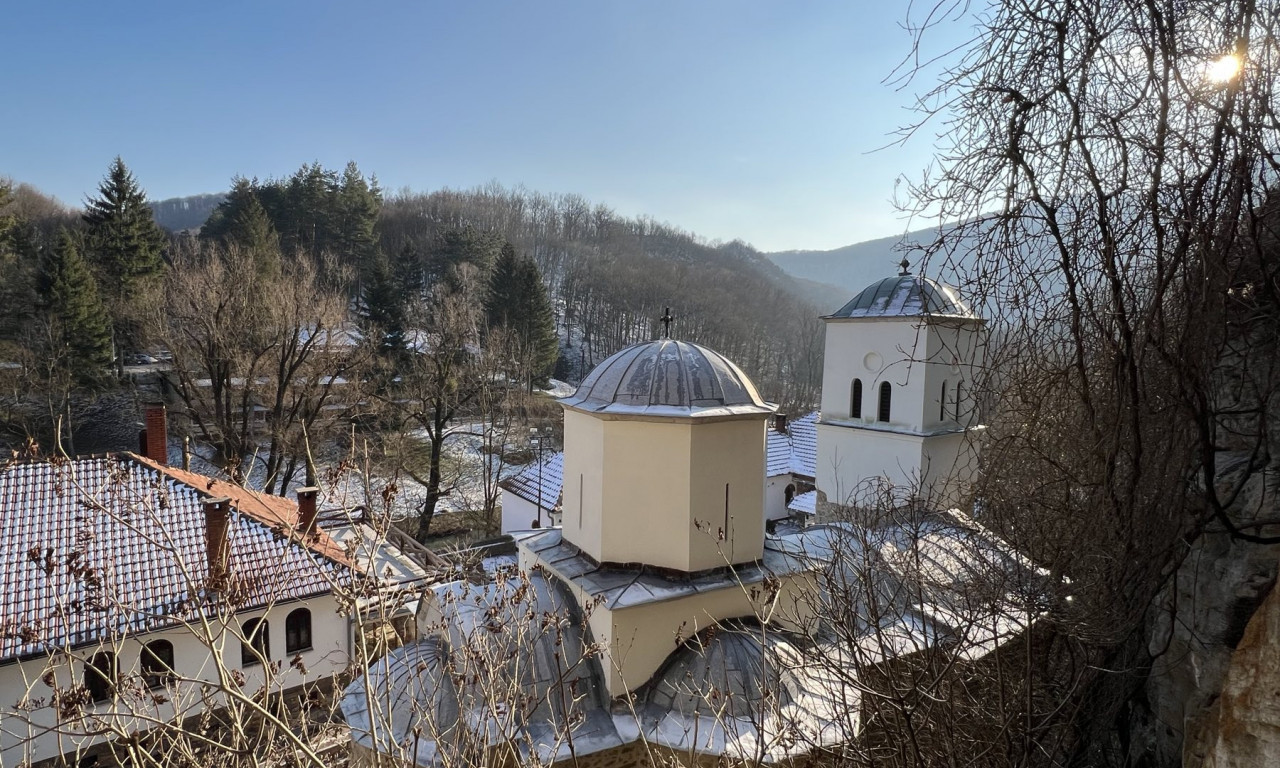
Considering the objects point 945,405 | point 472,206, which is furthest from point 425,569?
point 472,206

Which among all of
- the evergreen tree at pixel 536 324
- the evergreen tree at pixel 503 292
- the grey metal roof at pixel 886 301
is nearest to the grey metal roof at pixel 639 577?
the grey metal roof at pixel 886 301

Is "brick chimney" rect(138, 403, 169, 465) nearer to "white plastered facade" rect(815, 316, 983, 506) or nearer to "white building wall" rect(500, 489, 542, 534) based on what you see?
"white building wall" rect(500, 489, 542, 534)

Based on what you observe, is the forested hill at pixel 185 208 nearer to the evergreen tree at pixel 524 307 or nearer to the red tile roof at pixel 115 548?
the evergreen tree at pixel 524 307

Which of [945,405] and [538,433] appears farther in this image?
[538,433]

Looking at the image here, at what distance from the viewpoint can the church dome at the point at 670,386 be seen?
6418mm

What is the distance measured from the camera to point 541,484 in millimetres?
17438

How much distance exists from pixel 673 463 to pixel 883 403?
268 inches

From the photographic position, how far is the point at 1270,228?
2619 mm

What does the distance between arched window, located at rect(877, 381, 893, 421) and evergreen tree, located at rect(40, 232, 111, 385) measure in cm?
2327

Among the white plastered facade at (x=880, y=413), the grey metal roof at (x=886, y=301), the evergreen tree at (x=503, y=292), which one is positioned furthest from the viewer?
the evergreen tree at (x=503, y=292)

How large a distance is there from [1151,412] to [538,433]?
70.3ft

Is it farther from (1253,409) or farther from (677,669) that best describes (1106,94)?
(677,669)

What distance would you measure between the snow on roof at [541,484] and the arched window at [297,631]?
23.4ft

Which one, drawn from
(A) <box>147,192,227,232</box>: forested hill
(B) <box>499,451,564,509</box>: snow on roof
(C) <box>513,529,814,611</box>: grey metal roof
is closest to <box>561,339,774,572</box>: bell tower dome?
(C) <box>513,529,814,611</box>: grey metal roof
